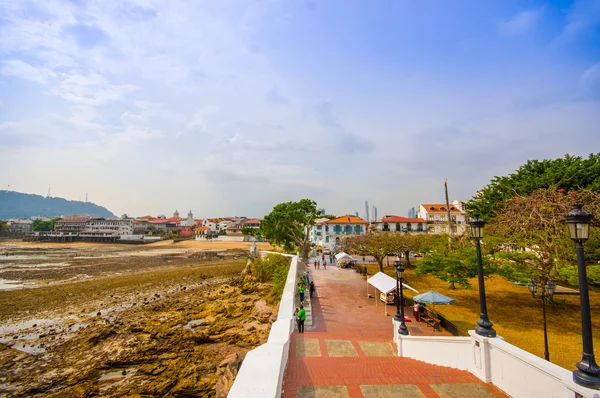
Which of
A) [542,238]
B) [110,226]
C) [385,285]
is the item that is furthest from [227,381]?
[110,226]

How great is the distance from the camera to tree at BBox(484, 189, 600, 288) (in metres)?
12.4

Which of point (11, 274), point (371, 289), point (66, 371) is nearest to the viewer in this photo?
point (66, 371)

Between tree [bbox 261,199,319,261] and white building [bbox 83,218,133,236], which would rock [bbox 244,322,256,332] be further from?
white building [bbox 83,218,133,236]

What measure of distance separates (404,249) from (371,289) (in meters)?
5.43

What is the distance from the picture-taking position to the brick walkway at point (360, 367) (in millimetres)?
5449

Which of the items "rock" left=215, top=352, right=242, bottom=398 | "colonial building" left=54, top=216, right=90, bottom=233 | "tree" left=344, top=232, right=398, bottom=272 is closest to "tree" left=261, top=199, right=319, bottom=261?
"tree" left=344, top=232, right=398, bottom=272

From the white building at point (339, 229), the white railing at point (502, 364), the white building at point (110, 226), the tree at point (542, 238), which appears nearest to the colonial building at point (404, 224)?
the white building at point (339, 229)

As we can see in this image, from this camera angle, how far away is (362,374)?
6.30 m

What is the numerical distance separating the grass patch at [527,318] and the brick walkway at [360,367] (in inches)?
121

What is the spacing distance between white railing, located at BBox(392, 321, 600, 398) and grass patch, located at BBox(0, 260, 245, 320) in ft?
77.6

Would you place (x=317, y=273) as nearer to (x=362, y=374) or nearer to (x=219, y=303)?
(x=219, y=303)

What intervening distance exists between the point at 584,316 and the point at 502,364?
6.90 feet

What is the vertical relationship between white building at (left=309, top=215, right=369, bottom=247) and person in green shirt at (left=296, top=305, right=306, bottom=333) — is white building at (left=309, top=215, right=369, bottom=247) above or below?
above

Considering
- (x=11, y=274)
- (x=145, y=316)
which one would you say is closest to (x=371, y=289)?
(x=145, y=316)
